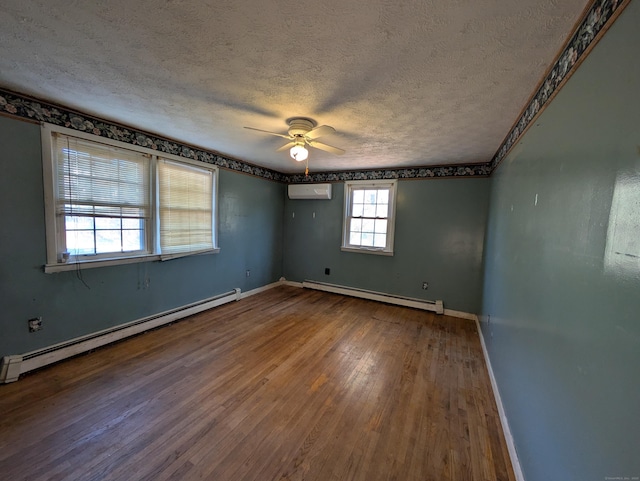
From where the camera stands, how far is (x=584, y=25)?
1099mm

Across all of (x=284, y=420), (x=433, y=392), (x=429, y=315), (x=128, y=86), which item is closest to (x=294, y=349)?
(x=284, y=420)

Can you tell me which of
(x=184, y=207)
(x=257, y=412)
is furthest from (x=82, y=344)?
(x=257, y=412)

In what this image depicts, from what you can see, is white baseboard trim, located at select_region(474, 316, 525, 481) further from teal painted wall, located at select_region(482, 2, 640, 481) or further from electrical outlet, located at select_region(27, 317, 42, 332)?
electrical outlet, located at select_region(27, 317, 42, 332)

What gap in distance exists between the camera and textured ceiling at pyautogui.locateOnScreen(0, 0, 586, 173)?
44.8 inches

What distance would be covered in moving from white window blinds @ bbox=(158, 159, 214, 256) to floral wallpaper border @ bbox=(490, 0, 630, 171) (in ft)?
12.2

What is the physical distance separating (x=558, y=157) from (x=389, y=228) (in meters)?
3.15

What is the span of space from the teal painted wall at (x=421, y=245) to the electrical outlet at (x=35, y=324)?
3.76 metres

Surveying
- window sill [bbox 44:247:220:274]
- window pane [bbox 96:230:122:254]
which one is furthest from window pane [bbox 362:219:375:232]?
window pane [bbox 96:230:122:254]

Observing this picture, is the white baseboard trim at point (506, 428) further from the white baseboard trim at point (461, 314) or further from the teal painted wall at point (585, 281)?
the white baseboard trim at point (461, 314)

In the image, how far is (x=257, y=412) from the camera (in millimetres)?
1884

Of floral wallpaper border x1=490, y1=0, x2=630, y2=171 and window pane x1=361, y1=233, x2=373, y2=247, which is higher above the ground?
floral wallpaper border x1=490, y1=0, x2=630, y2=171

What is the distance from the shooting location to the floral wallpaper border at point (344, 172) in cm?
109

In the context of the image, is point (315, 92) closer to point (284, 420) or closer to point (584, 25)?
point (584, 25)

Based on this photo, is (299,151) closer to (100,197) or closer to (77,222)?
(100,197)
